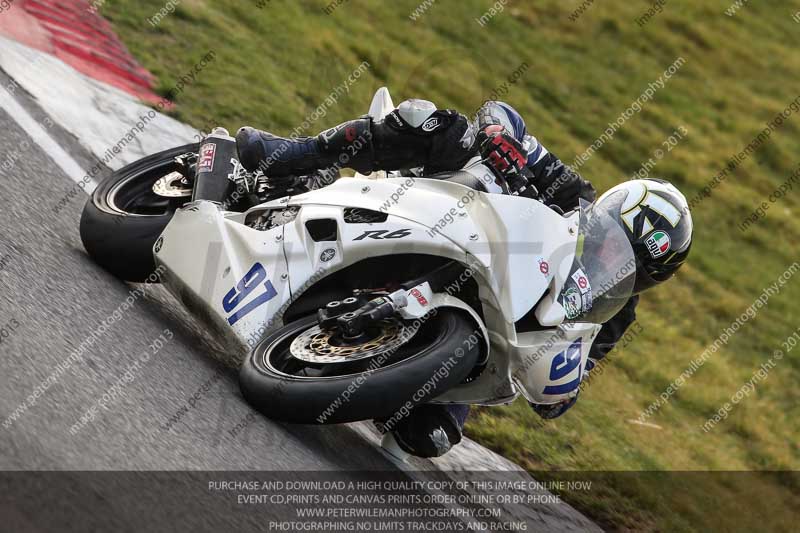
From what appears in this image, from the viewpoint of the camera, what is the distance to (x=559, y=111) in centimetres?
1541

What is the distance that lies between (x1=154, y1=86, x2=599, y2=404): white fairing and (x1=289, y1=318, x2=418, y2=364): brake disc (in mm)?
126

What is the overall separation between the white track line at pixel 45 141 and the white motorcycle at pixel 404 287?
1.75 meters

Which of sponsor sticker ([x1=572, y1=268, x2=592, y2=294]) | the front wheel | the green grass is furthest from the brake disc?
the green grass

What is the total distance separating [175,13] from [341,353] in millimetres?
7732

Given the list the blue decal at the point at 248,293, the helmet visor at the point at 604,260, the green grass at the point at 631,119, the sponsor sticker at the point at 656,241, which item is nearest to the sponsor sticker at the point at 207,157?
the green grass at the point at 631,119

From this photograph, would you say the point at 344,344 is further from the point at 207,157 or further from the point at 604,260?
the point at 207,157

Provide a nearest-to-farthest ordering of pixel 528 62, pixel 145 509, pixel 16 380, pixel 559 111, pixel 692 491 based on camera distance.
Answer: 1. pixel 145 509
2. pixel 16 380
3. pixel 692 491
4. pixel 559 111
5. pixel 528 62

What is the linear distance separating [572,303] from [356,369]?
3.47 ft

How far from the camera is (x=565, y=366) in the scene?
452 cm

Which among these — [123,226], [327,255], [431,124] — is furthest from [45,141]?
[431,124]

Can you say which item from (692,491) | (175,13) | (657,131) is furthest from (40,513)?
(657,131)

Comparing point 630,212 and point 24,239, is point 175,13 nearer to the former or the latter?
point 24,239

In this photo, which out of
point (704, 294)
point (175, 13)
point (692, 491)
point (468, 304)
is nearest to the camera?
Answer: point (468, 304)

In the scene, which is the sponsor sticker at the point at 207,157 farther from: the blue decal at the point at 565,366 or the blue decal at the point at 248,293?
the blue decal at the point at 565,366
